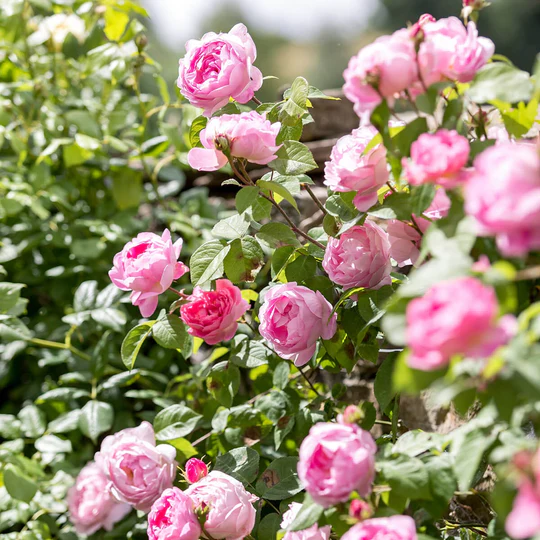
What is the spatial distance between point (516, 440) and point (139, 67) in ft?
3.50

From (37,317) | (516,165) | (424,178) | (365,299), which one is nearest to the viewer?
(516,165)

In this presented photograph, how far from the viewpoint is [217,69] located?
78 cm

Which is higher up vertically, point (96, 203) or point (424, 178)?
point (424, 178)

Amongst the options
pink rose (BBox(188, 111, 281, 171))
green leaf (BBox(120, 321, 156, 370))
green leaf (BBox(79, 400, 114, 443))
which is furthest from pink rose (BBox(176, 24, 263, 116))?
green leaf (BBox(79, 400, 114, 443))

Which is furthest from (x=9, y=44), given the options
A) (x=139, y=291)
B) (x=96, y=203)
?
(x=139, y=291)

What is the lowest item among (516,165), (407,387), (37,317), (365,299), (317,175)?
(37,317)

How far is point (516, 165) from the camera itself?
0.41 m

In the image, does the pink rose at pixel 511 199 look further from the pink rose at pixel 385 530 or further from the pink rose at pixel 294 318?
the pink rose at pixel 294 318

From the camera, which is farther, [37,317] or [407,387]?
[37,317]

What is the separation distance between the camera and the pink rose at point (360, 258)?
2.43ft

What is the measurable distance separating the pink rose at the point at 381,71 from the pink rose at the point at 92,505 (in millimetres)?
822

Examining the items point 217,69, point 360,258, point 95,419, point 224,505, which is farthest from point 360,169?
point 95,419

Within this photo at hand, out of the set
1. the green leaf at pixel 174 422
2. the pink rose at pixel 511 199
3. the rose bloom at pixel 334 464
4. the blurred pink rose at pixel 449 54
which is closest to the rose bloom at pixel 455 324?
the pink rose at pixel 511 199

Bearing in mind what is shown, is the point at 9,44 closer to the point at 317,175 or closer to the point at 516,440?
the point at 317,175
